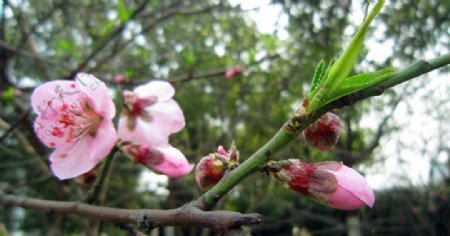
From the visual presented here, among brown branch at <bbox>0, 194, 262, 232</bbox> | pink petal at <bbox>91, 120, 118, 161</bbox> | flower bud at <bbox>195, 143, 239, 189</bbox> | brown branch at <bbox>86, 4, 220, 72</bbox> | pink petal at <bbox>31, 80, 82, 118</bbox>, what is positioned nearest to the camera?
brown branch at <bbox>0, 194, 262, 232</bbox>

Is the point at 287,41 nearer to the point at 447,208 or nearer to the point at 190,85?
the point at 190,85

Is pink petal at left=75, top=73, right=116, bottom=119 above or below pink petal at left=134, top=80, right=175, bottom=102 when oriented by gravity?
below

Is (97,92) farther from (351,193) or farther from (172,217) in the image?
(351,193)

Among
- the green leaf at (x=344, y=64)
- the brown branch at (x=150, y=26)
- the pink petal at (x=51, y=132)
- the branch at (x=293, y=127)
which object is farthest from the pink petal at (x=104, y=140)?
the brown branch at (x=150, y=26)

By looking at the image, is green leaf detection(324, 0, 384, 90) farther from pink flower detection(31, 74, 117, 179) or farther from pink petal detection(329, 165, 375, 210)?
pink flower detection(31, 74, 117, 179)

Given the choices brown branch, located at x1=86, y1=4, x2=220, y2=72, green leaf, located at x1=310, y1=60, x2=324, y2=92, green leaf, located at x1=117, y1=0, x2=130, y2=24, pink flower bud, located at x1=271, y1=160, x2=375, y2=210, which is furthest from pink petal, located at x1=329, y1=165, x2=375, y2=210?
brown branch, located at x1=86, y1=4, x2=220, y2=72

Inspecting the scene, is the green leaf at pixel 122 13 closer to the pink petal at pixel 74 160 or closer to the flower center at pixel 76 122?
the flower center at pixel 76 122
